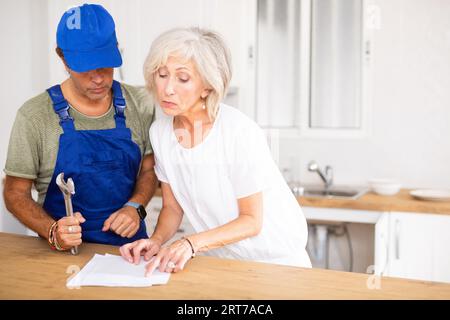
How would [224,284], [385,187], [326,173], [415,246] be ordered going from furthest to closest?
[326,173] → [385,187] → [415,246] → [224,284]

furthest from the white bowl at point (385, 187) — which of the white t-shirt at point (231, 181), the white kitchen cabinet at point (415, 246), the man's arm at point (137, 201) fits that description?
the man's arm at point (137, 201)

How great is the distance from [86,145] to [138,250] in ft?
1.32

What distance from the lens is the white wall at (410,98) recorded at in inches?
128

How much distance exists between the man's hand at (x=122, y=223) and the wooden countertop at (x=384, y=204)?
4.83ft

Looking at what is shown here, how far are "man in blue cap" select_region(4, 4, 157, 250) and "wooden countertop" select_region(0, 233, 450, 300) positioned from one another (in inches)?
5.8

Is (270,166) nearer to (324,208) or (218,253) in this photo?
(218,253)

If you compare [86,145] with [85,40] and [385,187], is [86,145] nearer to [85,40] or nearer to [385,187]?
[85,40]

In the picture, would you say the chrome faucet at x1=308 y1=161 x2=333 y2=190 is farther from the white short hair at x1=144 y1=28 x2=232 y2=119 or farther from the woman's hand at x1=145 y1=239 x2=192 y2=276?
the woman's hand at x1=145 y1=239 x2=192 y2=276

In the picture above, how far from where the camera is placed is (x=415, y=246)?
111 inches

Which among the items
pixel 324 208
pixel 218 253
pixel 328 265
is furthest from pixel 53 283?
pixel 328 265

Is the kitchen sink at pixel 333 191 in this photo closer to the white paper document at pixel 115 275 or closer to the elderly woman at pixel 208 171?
the elderly woman at pixel 208 171

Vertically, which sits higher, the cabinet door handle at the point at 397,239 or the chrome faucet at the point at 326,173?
the chrome faucet at the point at 326,173

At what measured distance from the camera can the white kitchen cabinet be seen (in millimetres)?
2764

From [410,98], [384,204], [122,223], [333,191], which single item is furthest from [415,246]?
[122,223]
